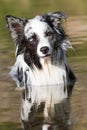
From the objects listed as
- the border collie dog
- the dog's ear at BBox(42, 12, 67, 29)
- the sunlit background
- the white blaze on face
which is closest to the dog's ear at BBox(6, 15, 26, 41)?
the border collie dog

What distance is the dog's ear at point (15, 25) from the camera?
1309cm

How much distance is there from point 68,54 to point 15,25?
8.08ft

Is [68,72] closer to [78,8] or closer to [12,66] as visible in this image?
[12,66]

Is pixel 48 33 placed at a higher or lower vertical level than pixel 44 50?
higher

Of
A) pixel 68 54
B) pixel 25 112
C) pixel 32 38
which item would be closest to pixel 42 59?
pixel 32 38

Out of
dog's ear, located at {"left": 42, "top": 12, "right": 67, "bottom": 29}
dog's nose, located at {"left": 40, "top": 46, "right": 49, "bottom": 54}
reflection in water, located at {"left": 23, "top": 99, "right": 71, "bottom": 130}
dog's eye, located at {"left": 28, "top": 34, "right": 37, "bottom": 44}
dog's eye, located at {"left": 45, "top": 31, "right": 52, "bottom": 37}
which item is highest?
dog's ear, located at {"left": 42, "top": 12, "right": 67, "bottom": 29}

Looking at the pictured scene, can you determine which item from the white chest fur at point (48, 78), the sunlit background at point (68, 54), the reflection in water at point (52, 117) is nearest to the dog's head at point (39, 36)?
the white chest fur at point (48, 78)

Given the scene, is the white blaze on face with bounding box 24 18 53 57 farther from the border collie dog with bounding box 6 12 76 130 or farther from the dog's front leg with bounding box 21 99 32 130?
the dog's front leg with bounding box 21 99 32 130

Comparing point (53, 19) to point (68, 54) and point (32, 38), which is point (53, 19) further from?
point (68, 54)

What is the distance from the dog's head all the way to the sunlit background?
25.2 inches

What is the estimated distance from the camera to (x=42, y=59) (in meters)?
13.0

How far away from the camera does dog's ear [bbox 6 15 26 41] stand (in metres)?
13.1

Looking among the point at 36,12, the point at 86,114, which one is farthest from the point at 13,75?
the point at 36,12

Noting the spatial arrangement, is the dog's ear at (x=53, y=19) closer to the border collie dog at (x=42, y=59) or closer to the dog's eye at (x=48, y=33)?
the border collie dog at (x=42, y=59)
